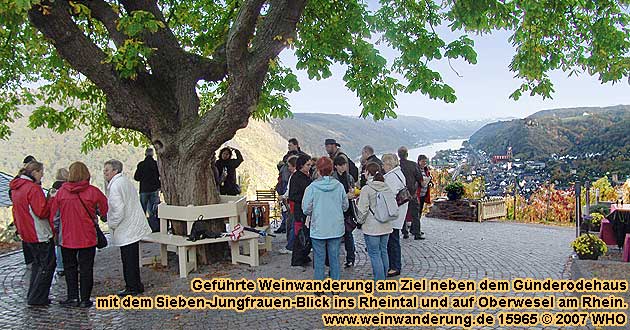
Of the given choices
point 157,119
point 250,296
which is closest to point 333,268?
point 250,296

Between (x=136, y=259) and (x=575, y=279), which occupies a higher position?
(x=136, y=259)

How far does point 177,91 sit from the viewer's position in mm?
9406

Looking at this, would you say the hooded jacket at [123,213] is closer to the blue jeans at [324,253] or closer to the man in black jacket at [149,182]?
the blue jeans at [324,253]

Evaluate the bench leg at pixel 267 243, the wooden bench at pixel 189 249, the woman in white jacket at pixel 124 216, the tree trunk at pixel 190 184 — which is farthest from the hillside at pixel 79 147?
the woman in white jacket at pixel 124 216

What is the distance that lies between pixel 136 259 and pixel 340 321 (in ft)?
10.2

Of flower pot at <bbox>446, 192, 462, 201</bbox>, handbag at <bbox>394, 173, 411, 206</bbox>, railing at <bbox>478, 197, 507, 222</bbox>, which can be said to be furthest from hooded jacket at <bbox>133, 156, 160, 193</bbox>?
railing at <bbox>478, 197, 507, 222</bbox>

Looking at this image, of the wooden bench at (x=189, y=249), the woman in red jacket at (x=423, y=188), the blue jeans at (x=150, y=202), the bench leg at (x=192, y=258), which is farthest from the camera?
the blue jeans at (x=150, y=202)

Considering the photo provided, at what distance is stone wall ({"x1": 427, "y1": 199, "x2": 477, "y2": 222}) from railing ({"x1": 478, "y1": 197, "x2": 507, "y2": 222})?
0.17 metres

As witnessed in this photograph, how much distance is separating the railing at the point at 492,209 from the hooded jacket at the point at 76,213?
11402 mm

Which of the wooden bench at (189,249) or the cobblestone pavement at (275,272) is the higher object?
the wooden bench at (189,249)

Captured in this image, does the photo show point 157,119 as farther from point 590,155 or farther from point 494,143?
point 494,143

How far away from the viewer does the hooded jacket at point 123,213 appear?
7.16m

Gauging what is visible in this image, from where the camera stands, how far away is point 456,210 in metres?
15.7

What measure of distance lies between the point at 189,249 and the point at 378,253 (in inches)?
130
